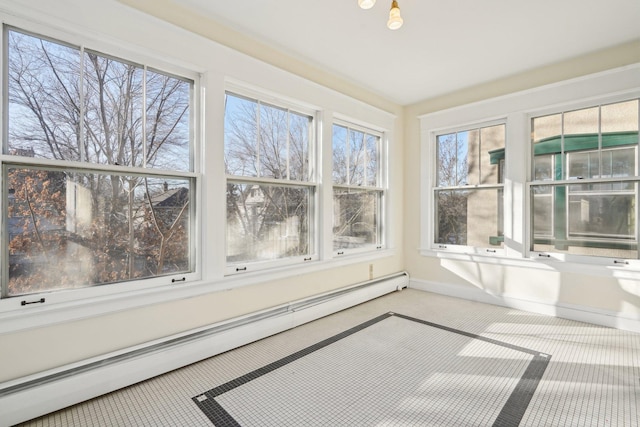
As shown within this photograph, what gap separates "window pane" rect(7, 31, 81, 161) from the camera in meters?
1.76

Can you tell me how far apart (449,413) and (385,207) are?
282 centimetres

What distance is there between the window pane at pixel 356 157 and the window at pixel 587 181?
1914 millimetres

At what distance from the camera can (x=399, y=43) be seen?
283 cm

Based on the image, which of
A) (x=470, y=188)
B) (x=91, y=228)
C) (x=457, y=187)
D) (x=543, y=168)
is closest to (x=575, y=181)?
(x=543, y=168)

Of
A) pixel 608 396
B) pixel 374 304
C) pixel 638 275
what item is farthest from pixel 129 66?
pixel 638 275

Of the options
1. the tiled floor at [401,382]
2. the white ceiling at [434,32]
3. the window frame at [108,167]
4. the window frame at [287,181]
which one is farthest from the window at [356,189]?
the window frame at [108,167]

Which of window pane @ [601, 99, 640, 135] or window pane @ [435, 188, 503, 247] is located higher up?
window pane @ [601, 99, 640, 135]

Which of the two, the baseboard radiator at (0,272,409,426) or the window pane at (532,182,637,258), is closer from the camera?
the baseboard radiator at (0,272,409,426)

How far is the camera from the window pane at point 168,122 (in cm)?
224

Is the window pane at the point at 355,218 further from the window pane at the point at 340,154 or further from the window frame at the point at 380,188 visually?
the window pane at the point at 340,154

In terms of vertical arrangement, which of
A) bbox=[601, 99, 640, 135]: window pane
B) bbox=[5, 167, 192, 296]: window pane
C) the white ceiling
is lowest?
bbox=[5, 167, 192, 296]: window pane

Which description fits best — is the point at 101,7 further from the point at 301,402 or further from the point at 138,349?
the point at 301,402

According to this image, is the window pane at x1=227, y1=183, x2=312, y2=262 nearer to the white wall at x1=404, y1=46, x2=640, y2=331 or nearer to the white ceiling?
the white ceiling

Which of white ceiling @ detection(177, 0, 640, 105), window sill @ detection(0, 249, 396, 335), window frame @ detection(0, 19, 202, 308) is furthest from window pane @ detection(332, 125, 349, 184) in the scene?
window frame @ detection(0, 19, 202, 308)
